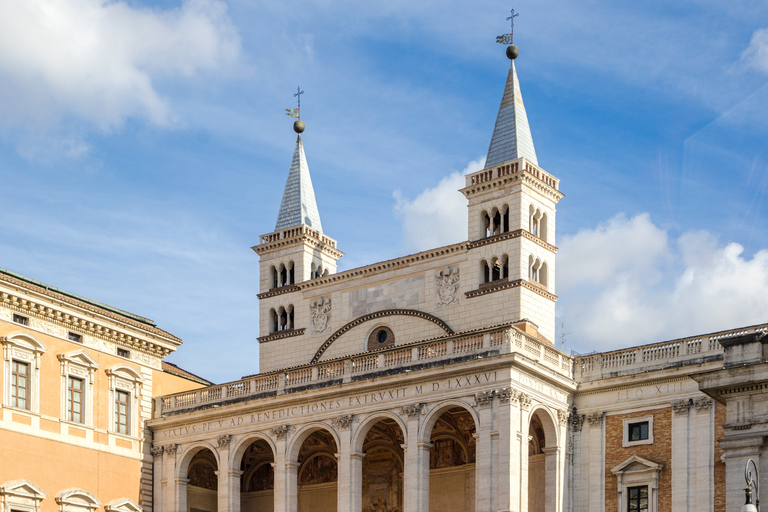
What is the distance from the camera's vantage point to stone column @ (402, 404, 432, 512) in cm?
4284

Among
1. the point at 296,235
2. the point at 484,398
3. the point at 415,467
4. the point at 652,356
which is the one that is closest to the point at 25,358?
the point at 415,467

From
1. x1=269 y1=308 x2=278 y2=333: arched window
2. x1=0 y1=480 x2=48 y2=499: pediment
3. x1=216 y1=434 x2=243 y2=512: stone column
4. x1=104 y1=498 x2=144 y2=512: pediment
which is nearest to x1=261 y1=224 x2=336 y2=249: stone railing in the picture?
x1=269 y1=308 x2=278 y2=333: arched window

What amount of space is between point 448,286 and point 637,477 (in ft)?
47.5

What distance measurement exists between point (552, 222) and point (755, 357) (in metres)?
27.7

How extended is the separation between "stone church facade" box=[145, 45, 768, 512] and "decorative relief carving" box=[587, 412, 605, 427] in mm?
44

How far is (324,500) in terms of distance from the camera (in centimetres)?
5134

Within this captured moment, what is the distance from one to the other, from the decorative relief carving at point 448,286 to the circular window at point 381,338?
8.73 ft

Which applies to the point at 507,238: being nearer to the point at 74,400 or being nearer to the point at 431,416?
the point at 431,416

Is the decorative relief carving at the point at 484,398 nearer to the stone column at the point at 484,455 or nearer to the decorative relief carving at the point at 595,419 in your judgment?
the stone column at the point at 484,455

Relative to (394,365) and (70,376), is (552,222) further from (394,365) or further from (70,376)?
(70,376)

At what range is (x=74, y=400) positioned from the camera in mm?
47375

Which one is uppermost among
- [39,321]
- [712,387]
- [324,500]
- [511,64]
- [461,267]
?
[511,64]

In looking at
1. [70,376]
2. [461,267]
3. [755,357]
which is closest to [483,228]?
[461,267]

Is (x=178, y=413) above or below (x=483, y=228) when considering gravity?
below
